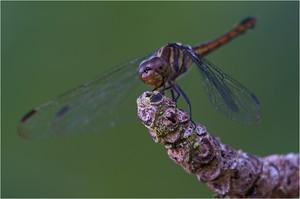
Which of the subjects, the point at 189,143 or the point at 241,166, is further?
the point at 241,166

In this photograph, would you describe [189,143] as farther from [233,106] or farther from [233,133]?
[233,133]

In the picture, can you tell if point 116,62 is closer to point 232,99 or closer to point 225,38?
point 225,38

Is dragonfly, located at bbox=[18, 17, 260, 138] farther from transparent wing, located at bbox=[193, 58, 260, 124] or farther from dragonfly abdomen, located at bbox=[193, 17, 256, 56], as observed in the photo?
transparent wing, located at bbox=[193, 58, 260, 124]

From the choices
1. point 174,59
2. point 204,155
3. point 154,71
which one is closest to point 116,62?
point 174,59

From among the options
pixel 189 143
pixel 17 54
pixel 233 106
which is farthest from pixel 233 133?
pixel 189 143

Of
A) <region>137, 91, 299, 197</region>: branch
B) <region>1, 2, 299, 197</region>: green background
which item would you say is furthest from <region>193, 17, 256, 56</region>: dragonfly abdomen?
<region>137, 91, 299, 197</region>: branch

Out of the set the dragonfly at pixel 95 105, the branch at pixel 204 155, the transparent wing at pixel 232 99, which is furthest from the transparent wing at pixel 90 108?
the branch at pixel 204 155

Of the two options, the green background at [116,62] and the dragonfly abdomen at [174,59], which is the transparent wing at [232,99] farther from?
the green background at [116,62]
